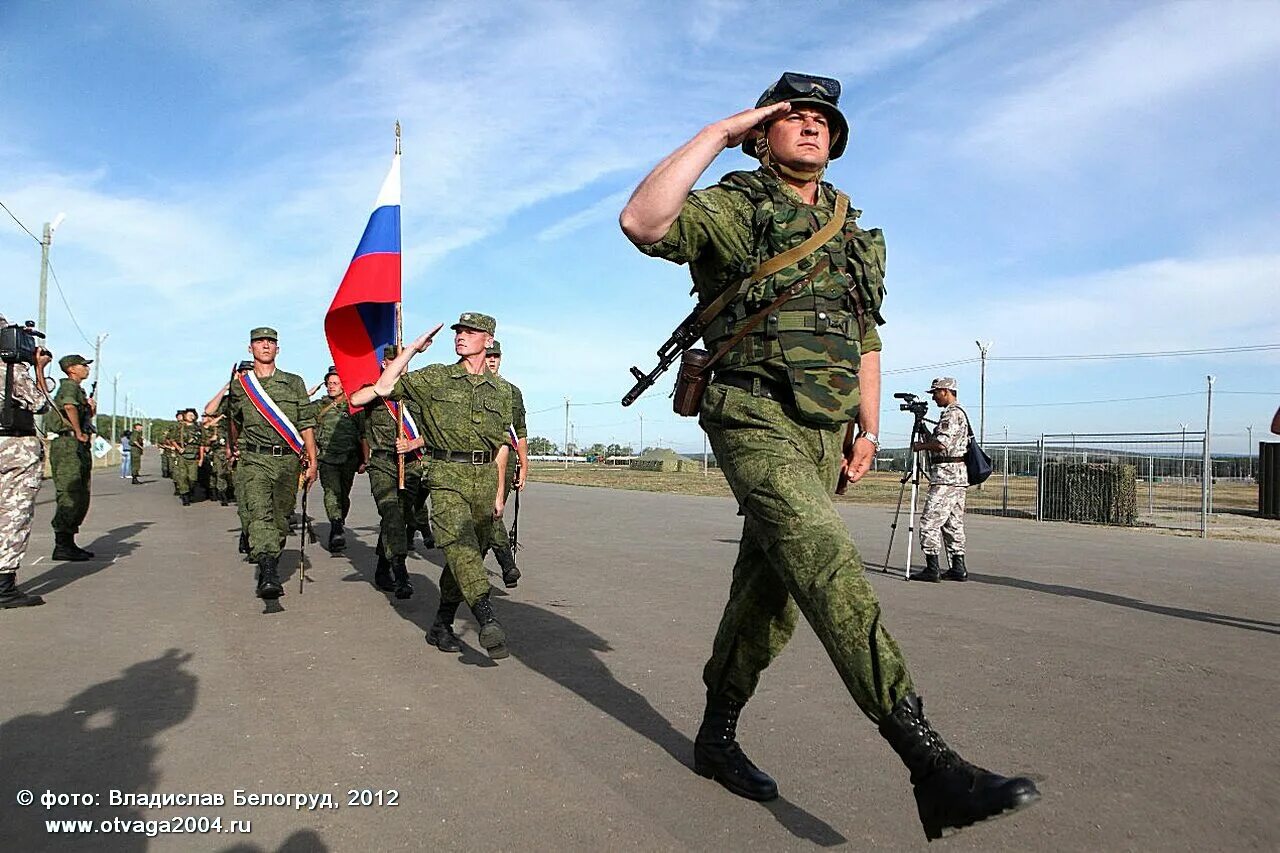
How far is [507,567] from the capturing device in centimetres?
830

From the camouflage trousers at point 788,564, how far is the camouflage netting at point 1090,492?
16761 millimetres

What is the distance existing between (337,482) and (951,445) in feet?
23.1

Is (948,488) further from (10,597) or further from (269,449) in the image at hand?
(10,597)

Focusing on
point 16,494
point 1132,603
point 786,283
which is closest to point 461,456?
point 786,283

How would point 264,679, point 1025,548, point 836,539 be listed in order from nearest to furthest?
1. point 836,539
2. point 264,679
3. point 1025,548

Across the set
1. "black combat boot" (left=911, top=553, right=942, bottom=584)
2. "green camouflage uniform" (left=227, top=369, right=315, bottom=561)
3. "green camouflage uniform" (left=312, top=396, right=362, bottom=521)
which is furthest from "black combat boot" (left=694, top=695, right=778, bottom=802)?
"green camouflage uniform" (left=312, top=396, right=362, bottom=521)

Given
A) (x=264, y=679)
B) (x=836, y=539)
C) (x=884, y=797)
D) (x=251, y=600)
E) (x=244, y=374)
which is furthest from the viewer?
(x=244, y=374)

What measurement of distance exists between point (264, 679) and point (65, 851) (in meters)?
2.09

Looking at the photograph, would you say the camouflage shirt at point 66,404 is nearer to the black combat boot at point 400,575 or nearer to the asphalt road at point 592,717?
the asphalt road at point 592,717

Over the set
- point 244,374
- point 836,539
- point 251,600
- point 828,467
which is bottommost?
point 251,600

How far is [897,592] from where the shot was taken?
827 centimetres

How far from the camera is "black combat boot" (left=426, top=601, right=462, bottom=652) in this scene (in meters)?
5.68

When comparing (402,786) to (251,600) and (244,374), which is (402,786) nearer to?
(251,600)

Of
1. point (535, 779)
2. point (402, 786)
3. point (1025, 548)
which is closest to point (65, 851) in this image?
point (402, 786)
